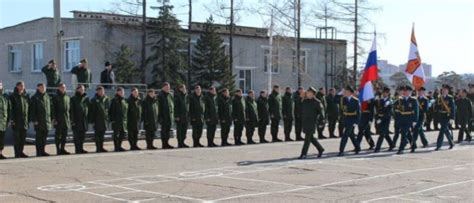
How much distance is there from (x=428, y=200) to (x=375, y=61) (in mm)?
10212

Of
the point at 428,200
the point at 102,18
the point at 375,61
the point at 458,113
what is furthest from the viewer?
the point at 102,18

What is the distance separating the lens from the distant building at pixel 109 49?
139ft

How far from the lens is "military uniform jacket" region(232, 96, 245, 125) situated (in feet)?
68.4

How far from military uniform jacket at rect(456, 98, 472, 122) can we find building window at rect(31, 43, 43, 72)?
31582 millimetres

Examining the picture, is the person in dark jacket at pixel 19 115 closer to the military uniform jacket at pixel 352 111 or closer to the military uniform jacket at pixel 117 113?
the military uniform jacket at pixel 117 113

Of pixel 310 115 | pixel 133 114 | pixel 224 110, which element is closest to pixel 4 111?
pixel 133 114

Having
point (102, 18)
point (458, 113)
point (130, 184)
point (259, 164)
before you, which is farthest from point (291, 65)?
point (130, 184)

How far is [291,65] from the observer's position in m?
51.4

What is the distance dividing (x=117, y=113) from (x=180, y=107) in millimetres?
2115

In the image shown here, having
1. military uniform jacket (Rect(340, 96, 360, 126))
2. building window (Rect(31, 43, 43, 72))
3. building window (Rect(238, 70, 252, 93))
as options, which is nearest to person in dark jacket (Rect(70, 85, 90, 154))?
military uniform jacket (Rect(340, 96, 360, 126))

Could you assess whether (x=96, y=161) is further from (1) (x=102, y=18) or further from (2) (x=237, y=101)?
(1) (x=102, y=18)

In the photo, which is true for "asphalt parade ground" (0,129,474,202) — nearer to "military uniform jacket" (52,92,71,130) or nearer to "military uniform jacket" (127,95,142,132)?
"military uniform jacket" (127,95,142,132)

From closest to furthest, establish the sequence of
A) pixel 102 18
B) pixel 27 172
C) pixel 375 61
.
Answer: pixel 27 172, pixel 375 61, pixel 102 18

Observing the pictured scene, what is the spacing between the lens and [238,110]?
2084 cm
